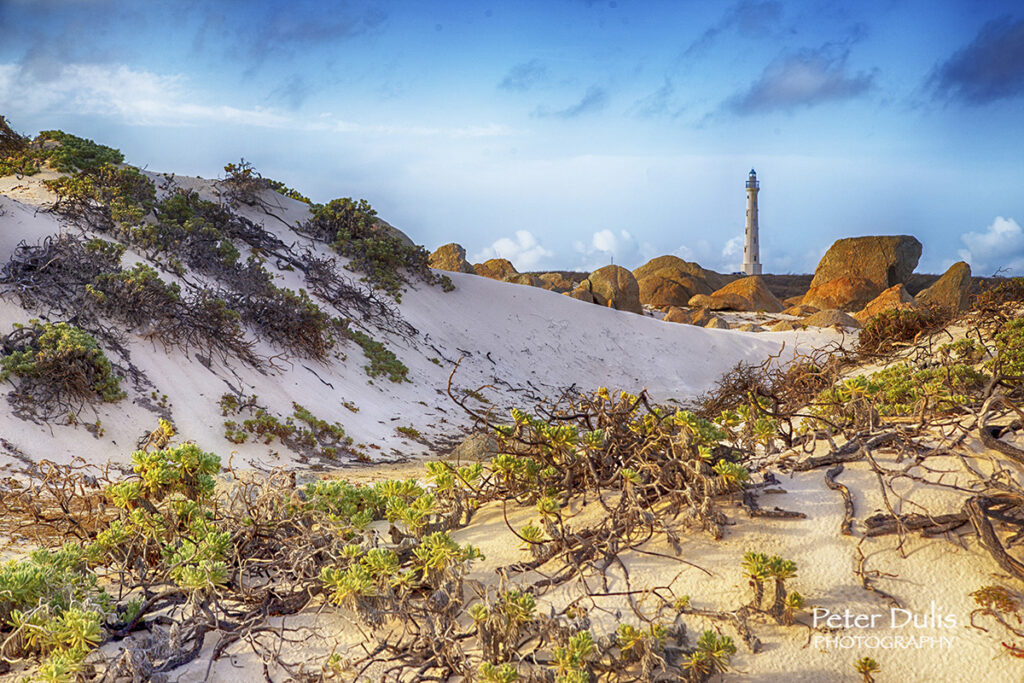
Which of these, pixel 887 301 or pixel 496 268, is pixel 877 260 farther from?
pixel 496 268

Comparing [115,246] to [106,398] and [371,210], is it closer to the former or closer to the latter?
[106,398]

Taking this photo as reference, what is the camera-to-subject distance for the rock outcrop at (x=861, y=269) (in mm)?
25516

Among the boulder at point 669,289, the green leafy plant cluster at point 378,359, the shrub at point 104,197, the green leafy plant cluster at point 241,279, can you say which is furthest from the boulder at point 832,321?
the shrub at point 104,197

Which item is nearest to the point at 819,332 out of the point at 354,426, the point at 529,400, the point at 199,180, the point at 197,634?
the point at 529,400

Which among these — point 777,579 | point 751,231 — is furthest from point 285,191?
point 751,231

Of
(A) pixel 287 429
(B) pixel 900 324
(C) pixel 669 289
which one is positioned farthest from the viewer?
(C) pixel 669 289

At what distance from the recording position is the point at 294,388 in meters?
9.60

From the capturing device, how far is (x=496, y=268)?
2588cm

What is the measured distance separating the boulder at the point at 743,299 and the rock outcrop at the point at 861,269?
149 centimetres

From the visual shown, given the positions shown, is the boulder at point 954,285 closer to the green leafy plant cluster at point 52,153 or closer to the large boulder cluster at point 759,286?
the large boulder cluster at point 759,286

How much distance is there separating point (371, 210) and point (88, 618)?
14.6 meters

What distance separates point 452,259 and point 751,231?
35.2 metres

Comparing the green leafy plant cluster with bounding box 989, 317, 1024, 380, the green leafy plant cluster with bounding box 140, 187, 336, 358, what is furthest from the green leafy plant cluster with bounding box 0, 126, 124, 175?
the green leafy plant cluster with bounding box 989, 317, 1024, 380

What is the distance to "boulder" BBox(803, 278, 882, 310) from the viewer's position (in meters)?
25.2
